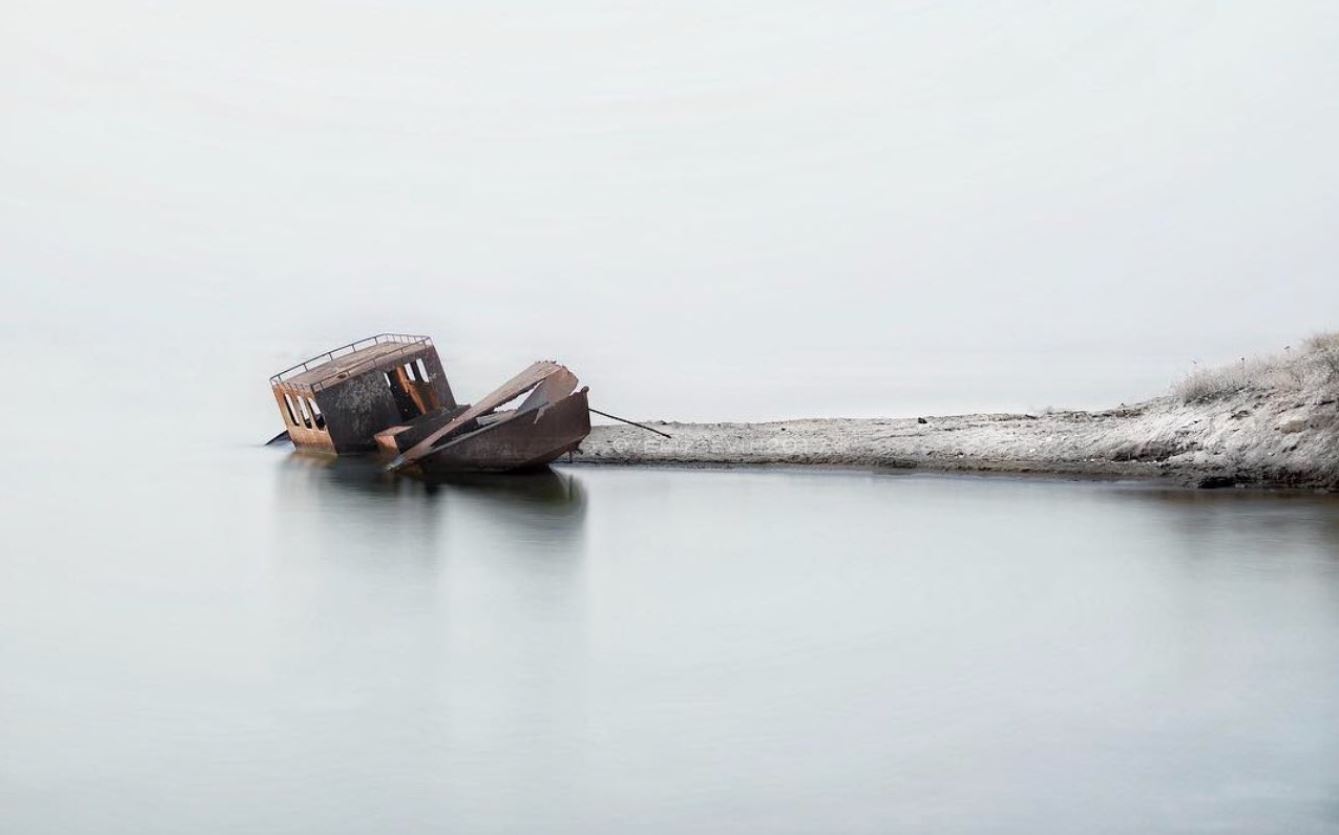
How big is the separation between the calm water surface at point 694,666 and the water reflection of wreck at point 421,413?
6.17ft

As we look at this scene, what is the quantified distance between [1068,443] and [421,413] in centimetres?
1099

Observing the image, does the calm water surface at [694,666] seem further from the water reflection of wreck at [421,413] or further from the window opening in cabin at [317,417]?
the window opening in cabin at [317,417]

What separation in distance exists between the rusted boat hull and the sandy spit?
202cm

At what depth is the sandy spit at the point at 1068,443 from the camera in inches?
675

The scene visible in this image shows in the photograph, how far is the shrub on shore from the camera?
17078 millimetres

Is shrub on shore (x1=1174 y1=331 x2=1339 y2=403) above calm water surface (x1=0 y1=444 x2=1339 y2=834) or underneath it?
above

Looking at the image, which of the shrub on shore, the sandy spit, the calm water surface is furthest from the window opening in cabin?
the shrub on shore

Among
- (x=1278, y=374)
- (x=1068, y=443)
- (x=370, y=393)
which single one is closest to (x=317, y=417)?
(x=370, y=393)

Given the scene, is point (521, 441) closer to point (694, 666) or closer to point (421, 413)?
point (421, 413)

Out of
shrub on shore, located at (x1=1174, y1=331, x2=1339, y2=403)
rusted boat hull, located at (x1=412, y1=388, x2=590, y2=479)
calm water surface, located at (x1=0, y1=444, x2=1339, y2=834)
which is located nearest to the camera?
calm water surface, located at (x1=0, y1=444, x2=1339, y2=834)

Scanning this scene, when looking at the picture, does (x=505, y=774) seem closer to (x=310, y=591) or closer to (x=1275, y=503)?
(x=310, y=591)

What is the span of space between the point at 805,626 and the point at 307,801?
5264 mm

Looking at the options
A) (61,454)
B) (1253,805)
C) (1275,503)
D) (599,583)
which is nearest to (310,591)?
(599,583)

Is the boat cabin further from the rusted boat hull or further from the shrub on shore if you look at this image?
the shrub on shore
